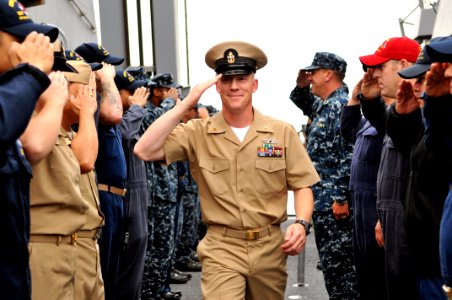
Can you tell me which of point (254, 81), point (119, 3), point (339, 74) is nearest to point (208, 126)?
point (254, 81)

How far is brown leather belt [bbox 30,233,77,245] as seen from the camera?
3.25 m

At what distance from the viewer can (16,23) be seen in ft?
8.68

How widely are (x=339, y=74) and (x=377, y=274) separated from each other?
2011 millimetres

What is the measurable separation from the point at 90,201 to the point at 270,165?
3.25 ft

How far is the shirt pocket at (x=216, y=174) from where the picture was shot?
4.15 metres

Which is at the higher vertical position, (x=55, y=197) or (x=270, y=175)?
(x=55, y=197)

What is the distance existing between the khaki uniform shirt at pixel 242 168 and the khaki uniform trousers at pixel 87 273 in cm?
63

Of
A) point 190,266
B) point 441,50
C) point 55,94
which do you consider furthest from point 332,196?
point 190,266

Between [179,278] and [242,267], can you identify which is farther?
[179,278]

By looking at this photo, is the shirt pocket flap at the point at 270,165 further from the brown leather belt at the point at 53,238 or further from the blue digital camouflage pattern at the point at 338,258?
the blue digital camouflage pattern at the point at 338,258

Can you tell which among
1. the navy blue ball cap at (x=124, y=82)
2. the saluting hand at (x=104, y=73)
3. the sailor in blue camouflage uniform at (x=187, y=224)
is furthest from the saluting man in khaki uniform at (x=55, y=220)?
the sailor in blue camouflage uniform at (x=187, y=224)

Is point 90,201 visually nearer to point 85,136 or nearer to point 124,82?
point 85,136

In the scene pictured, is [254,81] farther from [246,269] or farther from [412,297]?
[412,297]

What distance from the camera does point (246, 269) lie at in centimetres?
401
